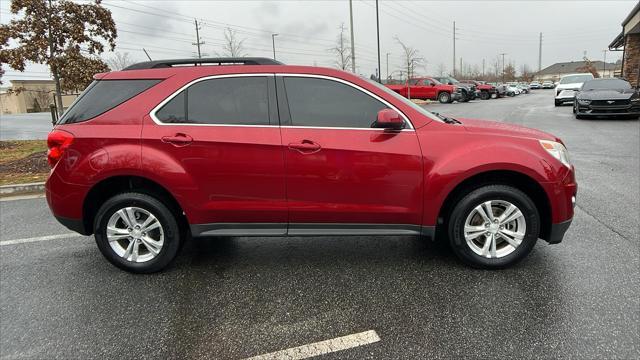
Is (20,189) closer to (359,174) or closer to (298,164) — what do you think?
(298,164)

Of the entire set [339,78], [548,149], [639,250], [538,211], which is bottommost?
[639,250]

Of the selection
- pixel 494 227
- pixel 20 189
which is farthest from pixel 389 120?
pixel 20 189

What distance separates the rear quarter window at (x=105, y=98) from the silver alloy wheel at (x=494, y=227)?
2.97 m

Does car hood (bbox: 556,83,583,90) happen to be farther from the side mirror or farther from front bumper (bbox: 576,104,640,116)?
the side mirror

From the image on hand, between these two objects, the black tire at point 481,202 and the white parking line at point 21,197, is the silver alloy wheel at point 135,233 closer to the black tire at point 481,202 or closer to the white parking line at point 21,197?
the black tire at point 481,202

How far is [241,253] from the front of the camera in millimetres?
4246

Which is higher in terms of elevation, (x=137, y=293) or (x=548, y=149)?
(x=548, y=149)

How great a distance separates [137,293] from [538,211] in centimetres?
343

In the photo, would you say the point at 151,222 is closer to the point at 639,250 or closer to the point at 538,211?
the point at 538,211

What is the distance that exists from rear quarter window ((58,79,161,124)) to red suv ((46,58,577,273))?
11 millimetres

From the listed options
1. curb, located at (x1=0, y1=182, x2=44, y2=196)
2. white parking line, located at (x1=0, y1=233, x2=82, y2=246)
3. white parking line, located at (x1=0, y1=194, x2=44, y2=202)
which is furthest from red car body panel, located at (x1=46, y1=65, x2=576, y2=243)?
curb, located at (x1=0, y1=182, x2=44, y2=196)

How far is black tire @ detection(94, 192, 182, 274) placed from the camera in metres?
3.65

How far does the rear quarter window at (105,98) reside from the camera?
367cm

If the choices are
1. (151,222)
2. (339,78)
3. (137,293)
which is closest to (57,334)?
(137,293)
